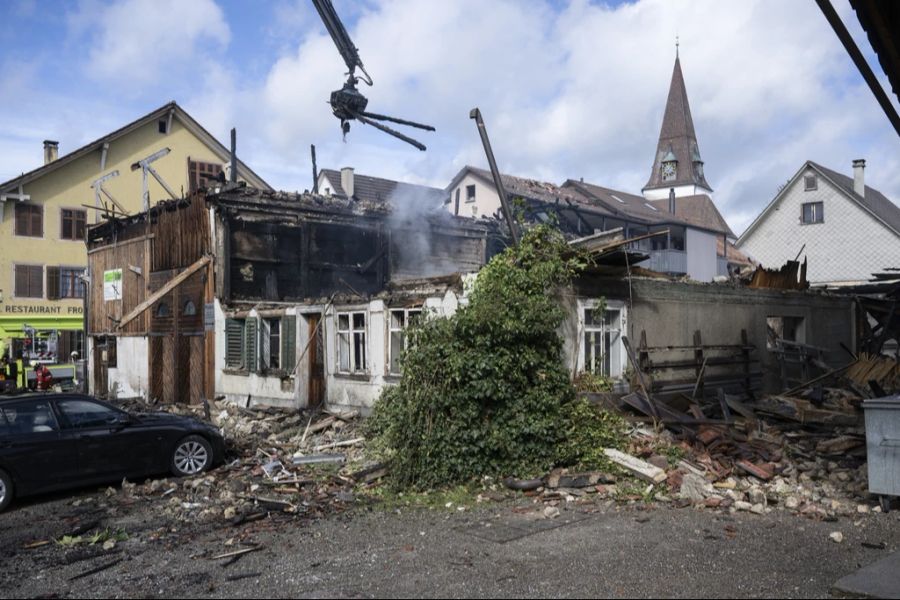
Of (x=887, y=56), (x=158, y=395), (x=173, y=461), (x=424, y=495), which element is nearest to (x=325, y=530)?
(x=424, y=495)

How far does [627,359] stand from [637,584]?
8.74 m

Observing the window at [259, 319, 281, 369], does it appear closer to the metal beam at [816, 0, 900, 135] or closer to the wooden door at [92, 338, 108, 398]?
the wooden door at [92, 338, 108, 398]

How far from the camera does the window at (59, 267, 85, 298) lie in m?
34.9

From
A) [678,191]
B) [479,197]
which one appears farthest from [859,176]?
[678,191]

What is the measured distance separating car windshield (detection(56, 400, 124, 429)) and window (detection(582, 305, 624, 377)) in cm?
798

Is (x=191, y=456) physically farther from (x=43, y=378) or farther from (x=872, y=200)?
(x=872, y=200)

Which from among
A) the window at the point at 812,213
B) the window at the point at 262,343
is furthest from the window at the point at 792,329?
the window at the point at 812,213

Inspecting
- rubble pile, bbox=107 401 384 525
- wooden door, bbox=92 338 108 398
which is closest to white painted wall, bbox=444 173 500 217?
wooden door, bbox=92 338 108 398

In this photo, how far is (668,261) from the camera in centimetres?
4238

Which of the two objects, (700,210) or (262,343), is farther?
(700,210)

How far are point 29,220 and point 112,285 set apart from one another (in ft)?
36.8

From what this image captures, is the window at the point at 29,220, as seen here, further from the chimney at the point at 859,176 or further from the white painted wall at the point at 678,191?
the white painted wall at the point at 678,191

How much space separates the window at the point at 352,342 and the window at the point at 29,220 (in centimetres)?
2463

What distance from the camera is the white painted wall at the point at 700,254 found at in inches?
1766
